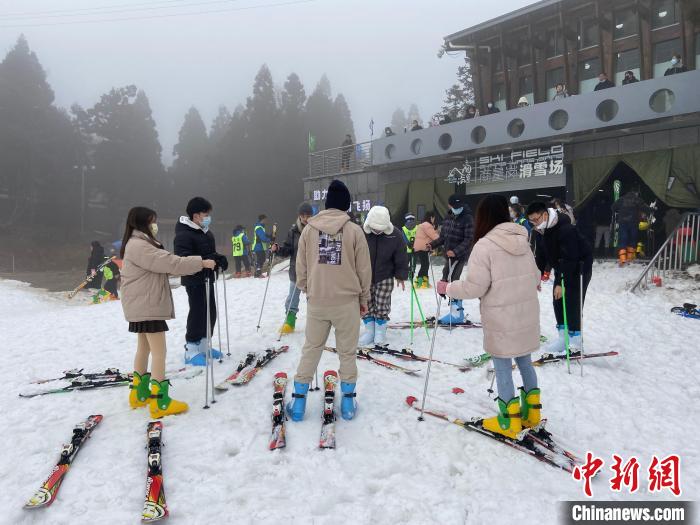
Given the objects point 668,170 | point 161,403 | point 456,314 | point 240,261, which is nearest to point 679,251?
point 668,170

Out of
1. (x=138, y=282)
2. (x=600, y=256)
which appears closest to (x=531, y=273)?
(x=138, y=282)

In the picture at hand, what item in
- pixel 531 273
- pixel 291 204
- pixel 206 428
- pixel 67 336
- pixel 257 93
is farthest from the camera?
pixel 257 93

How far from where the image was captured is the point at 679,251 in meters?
10.4

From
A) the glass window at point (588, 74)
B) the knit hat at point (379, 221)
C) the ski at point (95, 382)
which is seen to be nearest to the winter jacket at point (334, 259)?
the knit hat at point (379, 221)

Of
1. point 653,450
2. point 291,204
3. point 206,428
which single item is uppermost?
point 291,204

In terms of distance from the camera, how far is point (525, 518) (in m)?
2.62

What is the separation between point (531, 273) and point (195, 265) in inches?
115

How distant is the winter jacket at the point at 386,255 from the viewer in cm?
576

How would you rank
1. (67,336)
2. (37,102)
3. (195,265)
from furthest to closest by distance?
(37,102) → (67,336) → (195,265)

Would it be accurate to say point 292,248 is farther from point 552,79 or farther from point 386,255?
point 552,79

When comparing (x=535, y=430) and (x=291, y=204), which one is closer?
(x=535, y=430)

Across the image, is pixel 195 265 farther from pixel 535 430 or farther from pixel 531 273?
pixel 535 430

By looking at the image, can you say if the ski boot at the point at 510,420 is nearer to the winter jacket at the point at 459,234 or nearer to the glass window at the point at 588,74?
the winter jacket at the point at 459,234

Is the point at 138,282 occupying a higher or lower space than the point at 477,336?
higher
